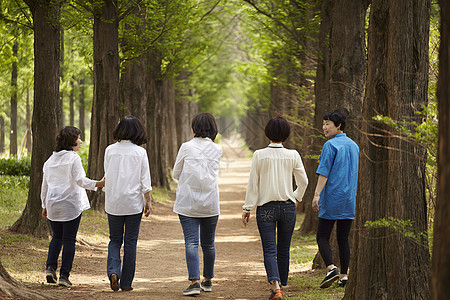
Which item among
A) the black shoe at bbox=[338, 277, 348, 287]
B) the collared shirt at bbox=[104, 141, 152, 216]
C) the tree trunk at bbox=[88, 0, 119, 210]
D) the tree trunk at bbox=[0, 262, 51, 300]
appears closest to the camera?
the tree trunk at bbox=[0, 262, 51, 300]

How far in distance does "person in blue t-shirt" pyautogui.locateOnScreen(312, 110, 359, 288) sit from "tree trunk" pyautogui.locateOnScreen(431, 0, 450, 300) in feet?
12.8

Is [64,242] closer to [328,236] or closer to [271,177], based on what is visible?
[271,177]

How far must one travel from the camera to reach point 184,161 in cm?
721

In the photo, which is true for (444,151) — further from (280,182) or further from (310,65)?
(310,65)

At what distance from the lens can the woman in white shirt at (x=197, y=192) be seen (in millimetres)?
7121

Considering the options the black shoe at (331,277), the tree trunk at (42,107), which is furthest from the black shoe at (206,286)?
the tree trunk at (42,107)

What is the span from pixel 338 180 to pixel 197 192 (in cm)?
168

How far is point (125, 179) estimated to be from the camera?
23.7 ft

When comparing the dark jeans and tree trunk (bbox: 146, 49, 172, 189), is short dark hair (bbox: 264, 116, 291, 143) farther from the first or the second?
tree trunk (bbox: 146, 49, 172, 189)

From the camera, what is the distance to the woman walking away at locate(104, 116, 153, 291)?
7.19 metres

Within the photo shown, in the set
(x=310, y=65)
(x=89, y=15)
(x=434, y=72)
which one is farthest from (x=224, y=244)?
(x=434, y=72)

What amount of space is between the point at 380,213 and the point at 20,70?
24.5m

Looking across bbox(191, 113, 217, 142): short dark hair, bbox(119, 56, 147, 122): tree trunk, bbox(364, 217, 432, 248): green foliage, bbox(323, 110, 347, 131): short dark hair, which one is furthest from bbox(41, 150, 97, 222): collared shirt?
bbox(119, 56, 147, 122): tree trunk

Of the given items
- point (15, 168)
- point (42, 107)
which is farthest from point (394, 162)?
point (15, 168)
